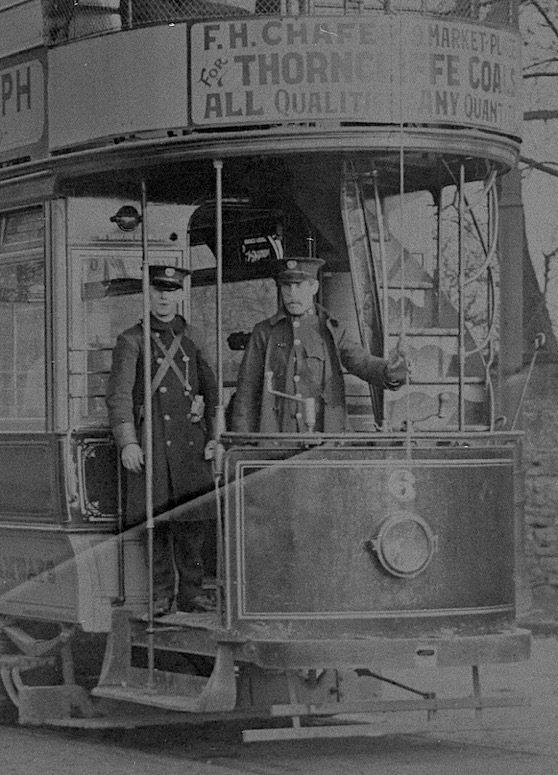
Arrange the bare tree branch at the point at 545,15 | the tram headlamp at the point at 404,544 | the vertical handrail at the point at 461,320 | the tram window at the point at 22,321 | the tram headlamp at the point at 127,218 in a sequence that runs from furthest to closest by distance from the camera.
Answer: the bare tree branch at the point at 545,15 → the tram window at the point at 22,321 → the tram headlamp at the point at 127,218 → the vertical handrail at the point at 461,320 → the tram headlamp at the point at 404,544

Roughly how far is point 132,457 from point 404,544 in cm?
143

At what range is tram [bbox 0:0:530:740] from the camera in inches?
316

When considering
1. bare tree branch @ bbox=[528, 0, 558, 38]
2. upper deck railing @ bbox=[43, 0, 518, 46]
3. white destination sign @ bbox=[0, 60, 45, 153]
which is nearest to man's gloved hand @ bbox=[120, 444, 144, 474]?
white destination sign @ bbox=[0, 60, 45, 153]

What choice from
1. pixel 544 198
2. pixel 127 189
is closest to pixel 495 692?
pixel 127 189

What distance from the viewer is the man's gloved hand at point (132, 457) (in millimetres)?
8688

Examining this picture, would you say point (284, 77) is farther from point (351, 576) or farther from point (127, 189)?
point (351, 576)

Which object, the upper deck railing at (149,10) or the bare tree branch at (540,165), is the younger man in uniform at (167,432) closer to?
the upper deck railing at (149,10)

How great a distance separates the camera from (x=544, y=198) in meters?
15.9

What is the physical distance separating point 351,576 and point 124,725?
127 cm

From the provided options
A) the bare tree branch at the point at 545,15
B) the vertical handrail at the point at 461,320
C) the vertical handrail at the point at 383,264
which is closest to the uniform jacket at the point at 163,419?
the vertical handrail at the point at 383,264

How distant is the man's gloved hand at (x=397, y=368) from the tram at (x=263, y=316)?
123 millimetres

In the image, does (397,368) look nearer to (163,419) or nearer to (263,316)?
(163,419)

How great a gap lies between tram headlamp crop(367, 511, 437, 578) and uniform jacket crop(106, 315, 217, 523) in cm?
117

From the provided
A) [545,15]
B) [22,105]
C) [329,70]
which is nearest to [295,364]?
[329,70]
